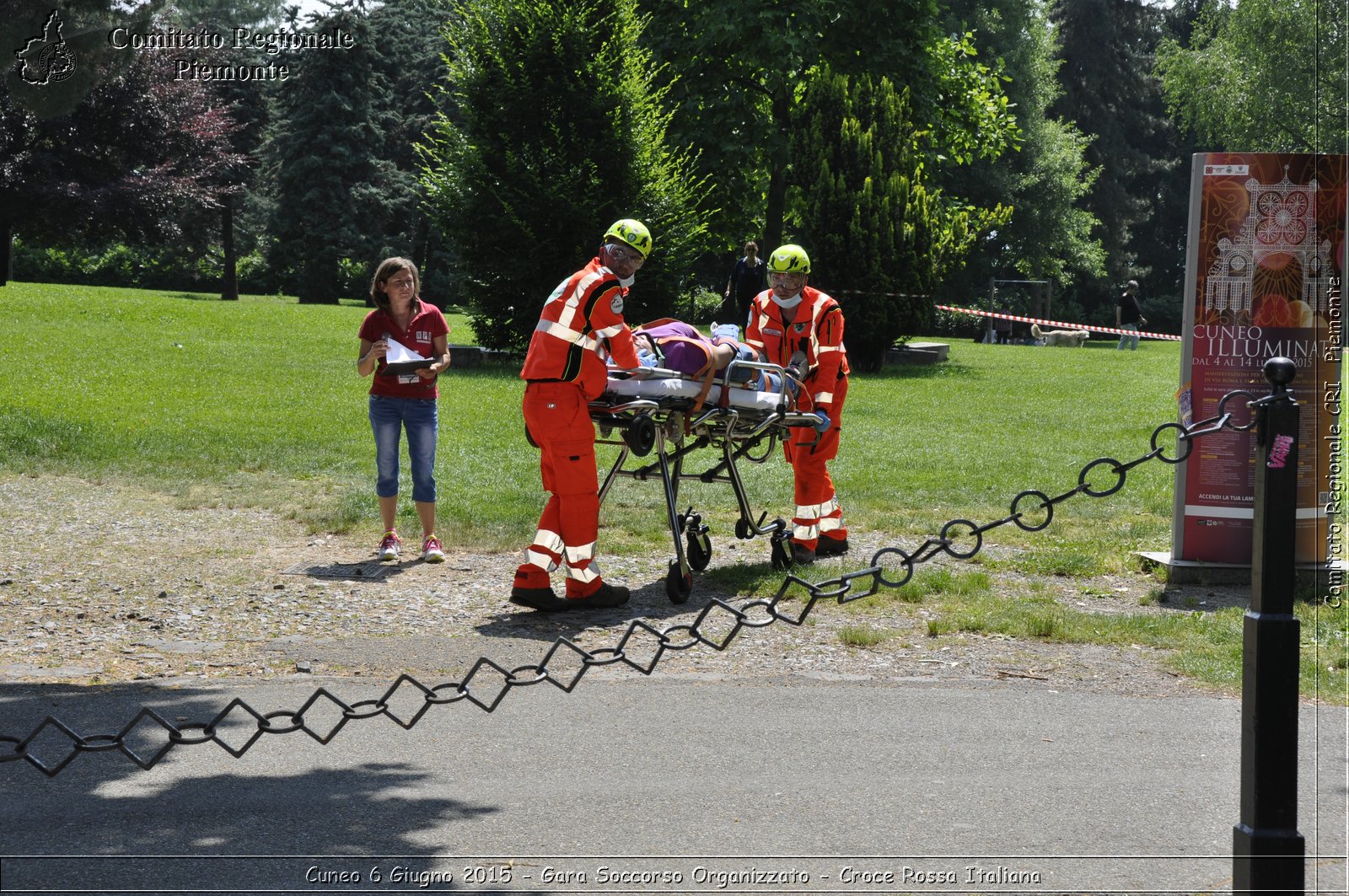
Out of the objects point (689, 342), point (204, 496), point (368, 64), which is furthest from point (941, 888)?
point (368, 64)

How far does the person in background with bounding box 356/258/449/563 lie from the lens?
9.65m

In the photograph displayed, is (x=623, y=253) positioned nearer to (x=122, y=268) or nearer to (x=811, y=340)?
(x=811, y=340)

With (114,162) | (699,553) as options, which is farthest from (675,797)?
(114,162)

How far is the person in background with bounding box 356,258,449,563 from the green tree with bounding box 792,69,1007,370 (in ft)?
57.6

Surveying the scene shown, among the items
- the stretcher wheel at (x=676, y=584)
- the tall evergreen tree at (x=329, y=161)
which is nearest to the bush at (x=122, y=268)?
the tall evergreen tree at (x=329, y=161)

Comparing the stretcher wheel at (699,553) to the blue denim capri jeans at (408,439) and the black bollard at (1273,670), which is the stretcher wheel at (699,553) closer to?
the blue denim capri jeans at (408,439)

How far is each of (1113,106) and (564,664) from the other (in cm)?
6956

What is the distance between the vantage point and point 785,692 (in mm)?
6516

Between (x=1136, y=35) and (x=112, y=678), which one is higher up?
(x=1136, y=35)

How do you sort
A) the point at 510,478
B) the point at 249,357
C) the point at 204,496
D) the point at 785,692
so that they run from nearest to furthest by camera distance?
the point at 785,692, the point at 204,496, the point at 510,478, the point at 249,357

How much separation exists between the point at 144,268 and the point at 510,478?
5401 centimetres

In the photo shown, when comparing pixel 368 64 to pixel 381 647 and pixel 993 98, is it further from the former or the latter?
pixel 381 647

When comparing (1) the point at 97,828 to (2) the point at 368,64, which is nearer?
(1) the point at 97,828

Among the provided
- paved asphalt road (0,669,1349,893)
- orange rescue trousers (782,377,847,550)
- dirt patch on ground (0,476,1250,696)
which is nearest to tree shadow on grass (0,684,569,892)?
paved asphalt road (0,669,1349,893)
